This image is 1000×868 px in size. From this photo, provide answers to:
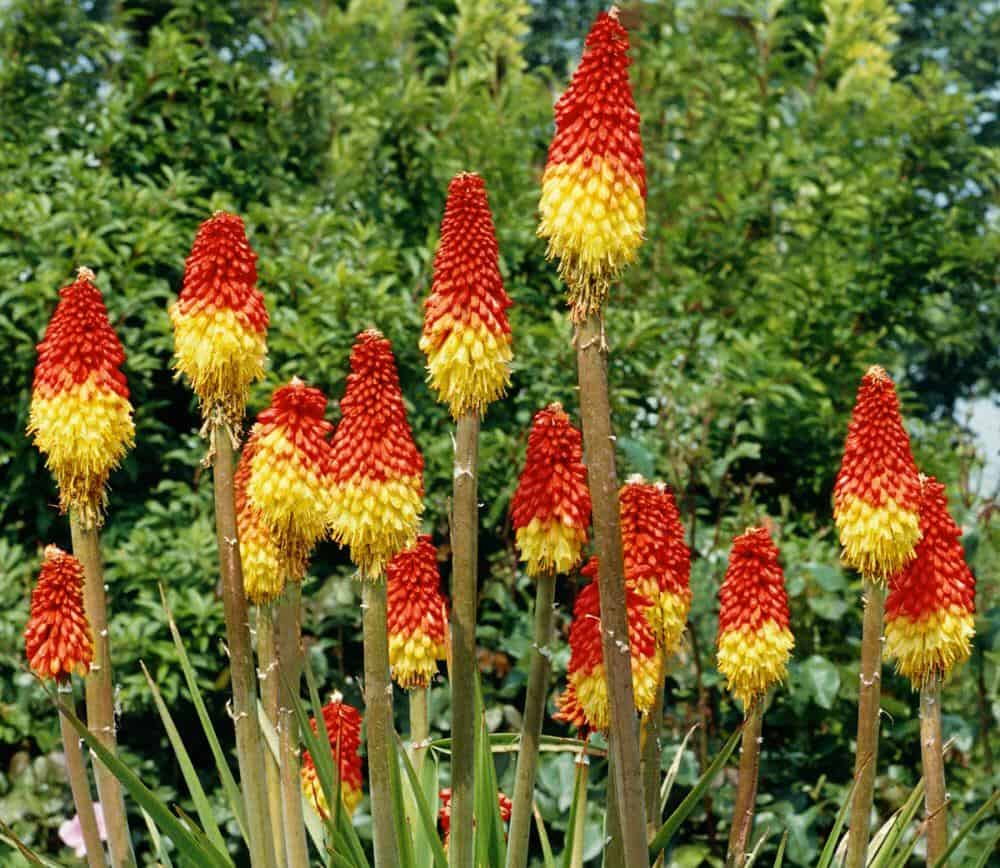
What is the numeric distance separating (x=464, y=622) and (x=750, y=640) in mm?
880

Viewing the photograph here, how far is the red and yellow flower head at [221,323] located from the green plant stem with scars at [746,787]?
158cm

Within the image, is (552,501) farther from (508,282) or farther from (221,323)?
(508,282)

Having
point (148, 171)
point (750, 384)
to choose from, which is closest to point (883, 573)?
point (750, 384)

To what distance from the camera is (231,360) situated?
353 centimetres

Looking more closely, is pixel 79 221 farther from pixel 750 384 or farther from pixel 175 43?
pixel 750 384

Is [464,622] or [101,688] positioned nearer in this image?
[464,622]

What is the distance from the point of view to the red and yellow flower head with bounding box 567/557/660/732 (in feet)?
11.3

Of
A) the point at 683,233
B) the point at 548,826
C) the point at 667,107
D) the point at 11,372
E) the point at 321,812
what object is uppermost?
the point at 667,107

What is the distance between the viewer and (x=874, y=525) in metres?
3.55

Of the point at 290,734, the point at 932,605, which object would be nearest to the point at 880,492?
the point at 932,605

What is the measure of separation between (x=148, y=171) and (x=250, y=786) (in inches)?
228

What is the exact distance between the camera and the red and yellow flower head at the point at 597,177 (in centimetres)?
289

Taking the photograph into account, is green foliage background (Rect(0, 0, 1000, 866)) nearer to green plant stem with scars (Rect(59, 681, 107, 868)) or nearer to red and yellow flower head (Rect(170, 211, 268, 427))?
green plant stem with scars (Rect(59, 681, 107, 868))

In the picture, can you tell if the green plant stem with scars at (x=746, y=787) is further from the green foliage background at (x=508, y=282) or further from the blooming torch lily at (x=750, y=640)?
the green foliage background at (x=508, y=282)
